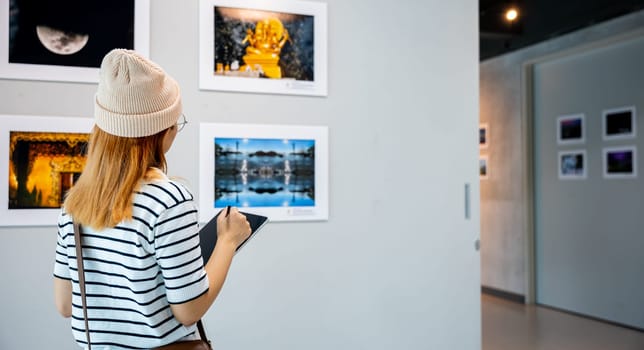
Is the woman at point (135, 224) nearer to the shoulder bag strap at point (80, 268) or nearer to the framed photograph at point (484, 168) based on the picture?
the shoulder bag strap at point (80, 268)

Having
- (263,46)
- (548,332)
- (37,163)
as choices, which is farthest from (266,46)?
(548,332)

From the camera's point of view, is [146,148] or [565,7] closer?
[146,148]

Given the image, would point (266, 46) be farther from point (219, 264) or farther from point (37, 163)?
point (219, 264)

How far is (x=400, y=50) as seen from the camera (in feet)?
10.7

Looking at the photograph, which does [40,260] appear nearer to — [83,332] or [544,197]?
[83,332]

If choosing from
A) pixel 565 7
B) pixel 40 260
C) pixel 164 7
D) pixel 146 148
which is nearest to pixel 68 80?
pixel 164 7

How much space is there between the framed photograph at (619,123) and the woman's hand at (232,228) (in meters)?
4.67

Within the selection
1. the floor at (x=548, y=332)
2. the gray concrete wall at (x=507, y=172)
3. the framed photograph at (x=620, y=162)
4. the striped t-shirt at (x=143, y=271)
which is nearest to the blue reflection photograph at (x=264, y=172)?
the striped t-shirt at (x=143, y=271)

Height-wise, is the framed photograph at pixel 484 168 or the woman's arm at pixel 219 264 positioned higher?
the framed photograph at pixel 484 168

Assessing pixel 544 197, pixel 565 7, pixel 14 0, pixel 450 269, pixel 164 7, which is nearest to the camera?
pixel 14 0

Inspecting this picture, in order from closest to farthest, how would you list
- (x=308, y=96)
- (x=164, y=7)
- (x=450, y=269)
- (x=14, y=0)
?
(x=14, y=0) → (x=164, y=7) → (x=308, y=96) → (x=450, y=269)

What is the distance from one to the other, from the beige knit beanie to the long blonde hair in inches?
1.3

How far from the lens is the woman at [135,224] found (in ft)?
4.50

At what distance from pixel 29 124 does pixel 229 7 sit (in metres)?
1.08
